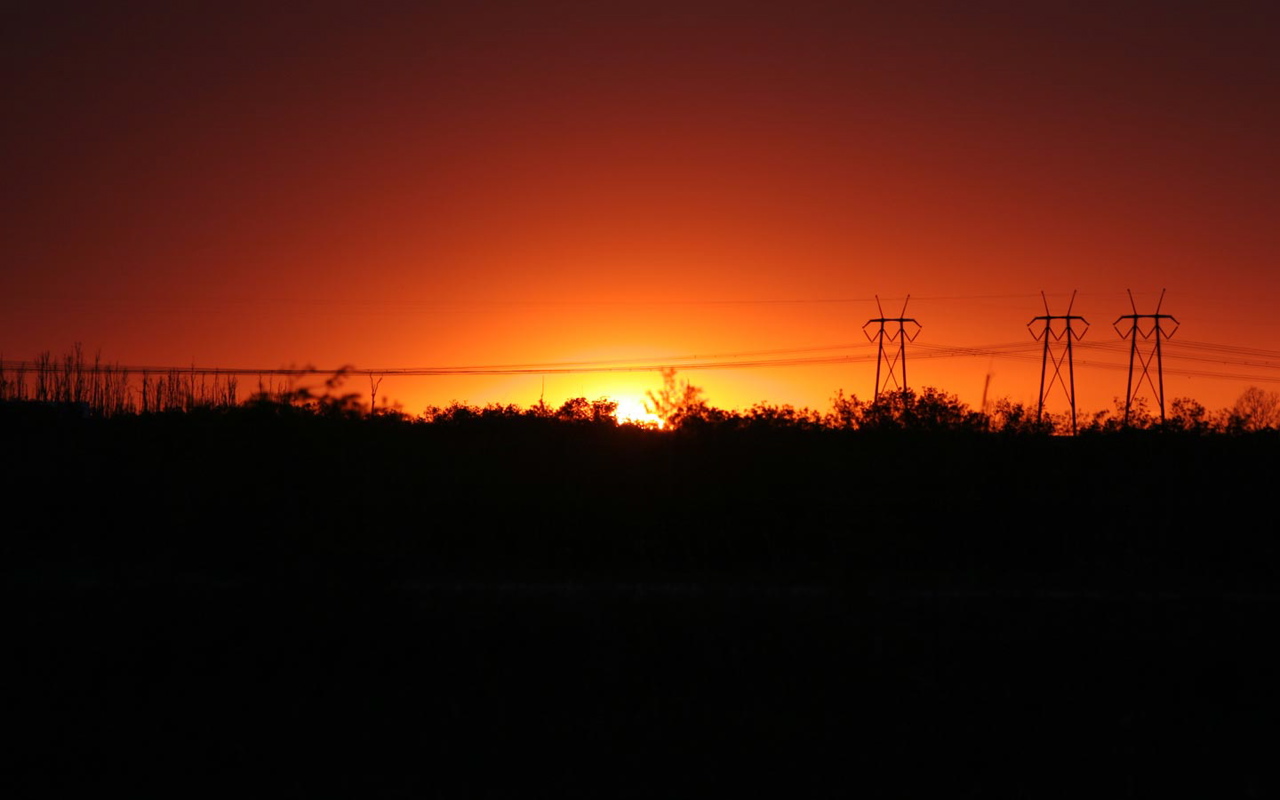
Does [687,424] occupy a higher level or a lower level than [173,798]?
higher

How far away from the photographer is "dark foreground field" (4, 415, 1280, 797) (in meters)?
17.2

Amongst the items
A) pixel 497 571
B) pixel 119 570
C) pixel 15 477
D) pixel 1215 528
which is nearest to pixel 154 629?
pixel 119 570

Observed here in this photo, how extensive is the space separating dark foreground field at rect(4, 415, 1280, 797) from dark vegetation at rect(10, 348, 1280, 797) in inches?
2.6

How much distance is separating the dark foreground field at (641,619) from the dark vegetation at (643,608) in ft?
0.22

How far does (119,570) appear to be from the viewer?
22344mm

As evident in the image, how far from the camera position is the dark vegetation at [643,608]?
56.6 ft

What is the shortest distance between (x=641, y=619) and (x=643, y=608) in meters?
0.24

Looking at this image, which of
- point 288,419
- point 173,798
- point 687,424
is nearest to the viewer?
point 173,798

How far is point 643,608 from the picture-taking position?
793 inches

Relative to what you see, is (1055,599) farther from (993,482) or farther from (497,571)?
(497,571)

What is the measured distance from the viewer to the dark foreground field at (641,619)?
17188 millimetres

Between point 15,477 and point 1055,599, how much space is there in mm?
24019

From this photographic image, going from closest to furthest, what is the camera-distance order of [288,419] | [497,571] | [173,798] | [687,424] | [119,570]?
[173,798] < [119,570] < [497,571] < [288,419] < [687,424]

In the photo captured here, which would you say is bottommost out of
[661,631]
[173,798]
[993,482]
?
[173,798]
